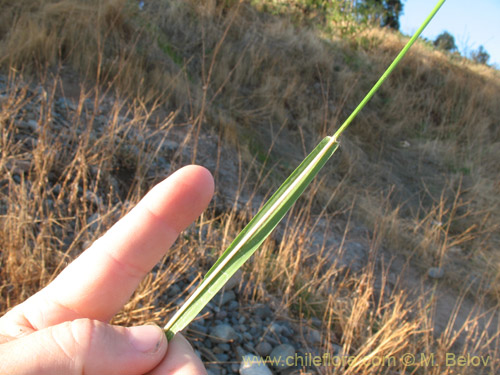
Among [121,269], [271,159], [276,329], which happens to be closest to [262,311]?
[276,329]

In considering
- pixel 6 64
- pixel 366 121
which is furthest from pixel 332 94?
pixel 6 64

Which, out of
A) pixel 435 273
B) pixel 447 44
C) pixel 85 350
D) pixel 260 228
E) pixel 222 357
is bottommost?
A: pixel 435 273

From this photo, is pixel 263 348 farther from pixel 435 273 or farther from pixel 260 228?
pixel 435 273

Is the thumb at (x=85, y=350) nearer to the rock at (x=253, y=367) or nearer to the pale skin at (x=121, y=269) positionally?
the pale skin at (x=121, y=269)

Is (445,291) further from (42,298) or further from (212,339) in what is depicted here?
(42,298)

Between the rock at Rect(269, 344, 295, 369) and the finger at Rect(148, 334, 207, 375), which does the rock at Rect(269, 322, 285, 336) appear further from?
the finger at Rect(148, 334, 207, 375)

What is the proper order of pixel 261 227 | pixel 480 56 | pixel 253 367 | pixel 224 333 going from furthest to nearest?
pixel 480 56, pixel 224 333, pixel 253 367, pixel 261 227

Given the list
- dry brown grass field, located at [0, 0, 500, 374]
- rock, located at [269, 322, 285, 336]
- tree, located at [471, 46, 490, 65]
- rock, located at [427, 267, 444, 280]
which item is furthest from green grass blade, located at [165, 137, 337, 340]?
tree, located at [471, 46, 490, 65]
